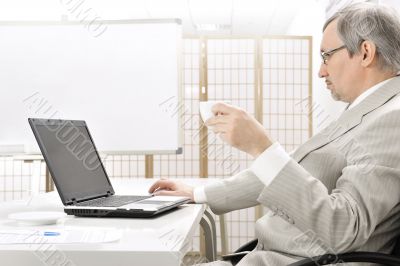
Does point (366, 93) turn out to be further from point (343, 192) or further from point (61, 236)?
point (61, 236)

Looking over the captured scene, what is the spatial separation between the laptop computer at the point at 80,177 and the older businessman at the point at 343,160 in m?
0.29

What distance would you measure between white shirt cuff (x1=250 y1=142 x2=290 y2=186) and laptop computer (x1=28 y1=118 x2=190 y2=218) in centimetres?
29

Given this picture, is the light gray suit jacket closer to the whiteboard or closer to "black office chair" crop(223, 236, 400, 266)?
"black office chair" crop(223, 236, 400, 266)

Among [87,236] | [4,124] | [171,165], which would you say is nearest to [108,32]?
[4,124]

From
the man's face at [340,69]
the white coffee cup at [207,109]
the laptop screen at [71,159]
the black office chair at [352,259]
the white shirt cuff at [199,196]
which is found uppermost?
the man's face at [340,69]

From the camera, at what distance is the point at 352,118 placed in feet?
3.83

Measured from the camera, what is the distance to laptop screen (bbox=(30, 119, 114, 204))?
1306 mm

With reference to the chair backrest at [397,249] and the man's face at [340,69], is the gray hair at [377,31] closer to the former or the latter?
the man's face at [340,69]

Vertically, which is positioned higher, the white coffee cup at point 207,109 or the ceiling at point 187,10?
the ceiling at point 187,10

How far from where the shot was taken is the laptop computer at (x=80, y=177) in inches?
46.3

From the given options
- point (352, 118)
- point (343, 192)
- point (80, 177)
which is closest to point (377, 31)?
point (352, 118)

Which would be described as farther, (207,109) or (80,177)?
(80,177)

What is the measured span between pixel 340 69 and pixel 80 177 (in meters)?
0.77

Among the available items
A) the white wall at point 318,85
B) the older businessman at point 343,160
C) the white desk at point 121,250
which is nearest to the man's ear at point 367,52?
the older businessman at point 343,160
